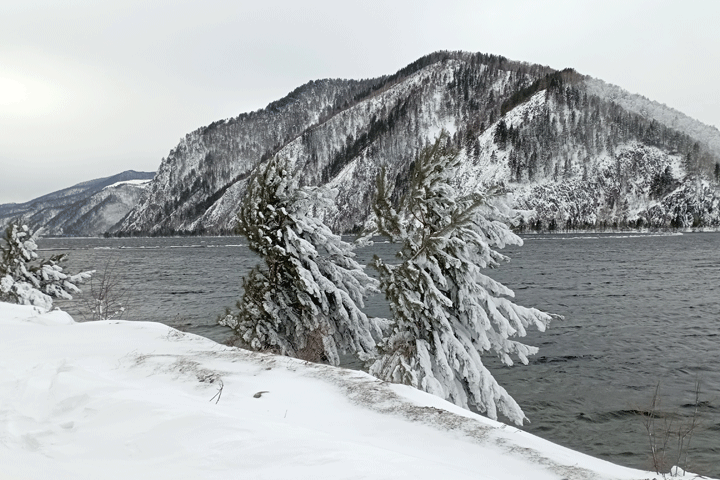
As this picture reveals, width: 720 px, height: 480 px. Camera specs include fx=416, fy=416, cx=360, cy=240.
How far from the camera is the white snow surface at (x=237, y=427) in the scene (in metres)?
3.21

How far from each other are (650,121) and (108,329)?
220678mm

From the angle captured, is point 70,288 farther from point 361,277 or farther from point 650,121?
point 650,121

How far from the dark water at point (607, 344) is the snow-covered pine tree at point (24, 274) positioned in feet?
19.5

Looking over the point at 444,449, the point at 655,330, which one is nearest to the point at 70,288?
the point at 444,449

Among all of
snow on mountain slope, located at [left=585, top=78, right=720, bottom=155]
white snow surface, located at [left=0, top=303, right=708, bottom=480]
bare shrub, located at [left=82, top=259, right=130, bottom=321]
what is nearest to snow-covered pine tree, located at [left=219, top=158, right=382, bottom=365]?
white snow surface, located at [left=0, top=303, right=708, bottom=480]

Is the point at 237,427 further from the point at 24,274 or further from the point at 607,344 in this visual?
the point at 607,344

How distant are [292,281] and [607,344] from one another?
16581mm

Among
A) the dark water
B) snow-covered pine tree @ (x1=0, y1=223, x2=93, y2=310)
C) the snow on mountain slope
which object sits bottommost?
the dark water

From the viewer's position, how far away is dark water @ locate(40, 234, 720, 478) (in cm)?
1189

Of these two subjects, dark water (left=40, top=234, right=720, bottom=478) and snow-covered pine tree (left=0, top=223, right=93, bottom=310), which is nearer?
dark water (left=40, top=234, right=720, bottom=478)

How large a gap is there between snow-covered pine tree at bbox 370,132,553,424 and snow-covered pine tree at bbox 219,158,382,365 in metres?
2.39

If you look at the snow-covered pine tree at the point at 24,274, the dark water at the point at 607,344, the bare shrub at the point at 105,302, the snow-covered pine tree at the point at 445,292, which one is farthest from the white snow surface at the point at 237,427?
the snow-covered pine tree at the point at 24,274

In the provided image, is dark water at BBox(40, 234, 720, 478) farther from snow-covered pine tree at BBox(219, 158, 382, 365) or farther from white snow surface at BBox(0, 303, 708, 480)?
snow-covered pine tree at BBox(219, 158, 382, 365)

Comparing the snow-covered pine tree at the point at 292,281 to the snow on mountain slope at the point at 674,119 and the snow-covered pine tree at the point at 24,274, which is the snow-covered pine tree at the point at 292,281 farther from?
the snow on mountain slope at the point at 674,119
